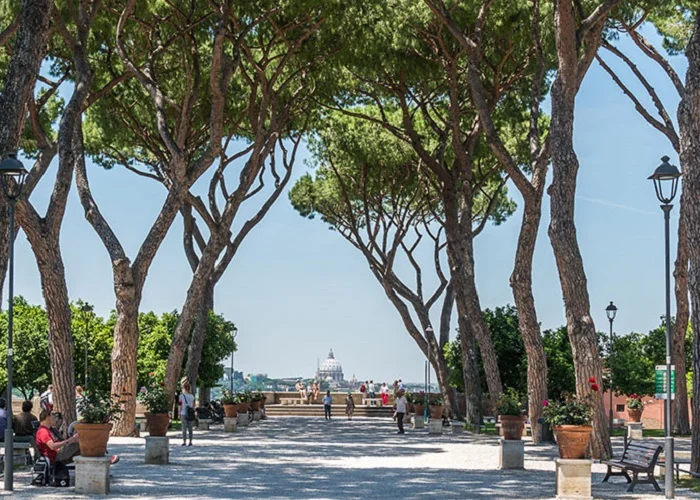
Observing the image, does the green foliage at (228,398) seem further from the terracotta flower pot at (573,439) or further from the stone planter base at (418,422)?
the terracotta flower pot at (573,439)

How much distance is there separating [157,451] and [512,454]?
5.18 meters

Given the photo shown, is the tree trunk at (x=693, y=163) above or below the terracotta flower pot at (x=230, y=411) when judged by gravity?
above

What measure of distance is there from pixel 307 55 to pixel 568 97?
961 cm

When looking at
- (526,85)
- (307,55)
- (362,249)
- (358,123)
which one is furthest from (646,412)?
(307,55)

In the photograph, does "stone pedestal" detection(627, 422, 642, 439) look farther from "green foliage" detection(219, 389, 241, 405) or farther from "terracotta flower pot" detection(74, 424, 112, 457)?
"terracotta flower pot" detection(74, 424, 112, 457)

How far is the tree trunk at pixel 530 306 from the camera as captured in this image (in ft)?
69.2

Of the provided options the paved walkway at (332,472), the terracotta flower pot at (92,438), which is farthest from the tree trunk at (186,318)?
the terracotta flower pot at (92,438)

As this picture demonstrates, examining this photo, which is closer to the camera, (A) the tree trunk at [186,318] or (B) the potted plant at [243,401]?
(A) the tree trunk at [186,318]

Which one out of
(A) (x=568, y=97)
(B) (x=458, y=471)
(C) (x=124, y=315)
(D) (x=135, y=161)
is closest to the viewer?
(B) (x=458, y=471)

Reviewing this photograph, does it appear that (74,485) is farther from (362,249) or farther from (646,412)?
(646,412)

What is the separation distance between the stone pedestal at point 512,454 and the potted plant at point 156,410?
506 cm

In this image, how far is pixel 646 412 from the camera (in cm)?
4253

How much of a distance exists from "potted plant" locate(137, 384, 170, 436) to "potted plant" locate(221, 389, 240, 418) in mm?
9982

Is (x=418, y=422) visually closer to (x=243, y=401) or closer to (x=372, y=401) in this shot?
(x=243, y=401)
